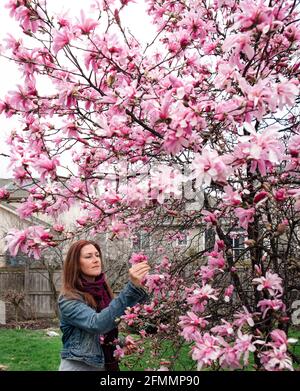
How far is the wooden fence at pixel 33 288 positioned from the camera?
509 inches

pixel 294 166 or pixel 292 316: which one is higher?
pixel 294 166

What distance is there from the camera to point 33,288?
44.5 ft

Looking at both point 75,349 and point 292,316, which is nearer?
point 75,349

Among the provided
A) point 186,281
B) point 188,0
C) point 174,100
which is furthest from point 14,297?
point 174,100

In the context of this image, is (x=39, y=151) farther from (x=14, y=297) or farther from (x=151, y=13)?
(x=14, y=297)

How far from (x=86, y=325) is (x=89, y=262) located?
41cm

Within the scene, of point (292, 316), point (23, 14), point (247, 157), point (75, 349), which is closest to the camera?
point (247, 157)

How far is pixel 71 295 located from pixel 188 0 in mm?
2243

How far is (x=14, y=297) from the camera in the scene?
12.4m

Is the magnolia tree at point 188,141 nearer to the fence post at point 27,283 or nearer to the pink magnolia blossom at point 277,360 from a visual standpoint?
the pink magnolia blossom at point 277,360

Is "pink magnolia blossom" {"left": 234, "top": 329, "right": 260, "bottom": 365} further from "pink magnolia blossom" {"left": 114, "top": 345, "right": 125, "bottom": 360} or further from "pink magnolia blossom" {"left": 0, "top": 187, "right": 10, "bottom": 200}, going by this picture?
"pink magnolia blossom" {"left": 0, "top": 187, "right": 10, "bottom": 200}

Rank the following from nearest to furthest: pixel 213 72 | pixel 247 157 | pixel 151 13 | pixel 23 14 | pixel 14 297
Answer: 1. pixel 247 157
2. pixel 23 14
3. pixel 213 72
4. pixel 151 13
5. pixel 14 297

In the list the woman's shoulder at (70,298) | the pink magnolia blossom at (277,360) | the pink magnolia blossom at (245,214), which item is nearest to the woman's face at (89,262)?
the woman's shoulder at (70,298)

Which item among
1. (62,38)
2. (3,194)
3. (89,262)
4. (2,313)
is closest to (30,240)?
(3,194)
